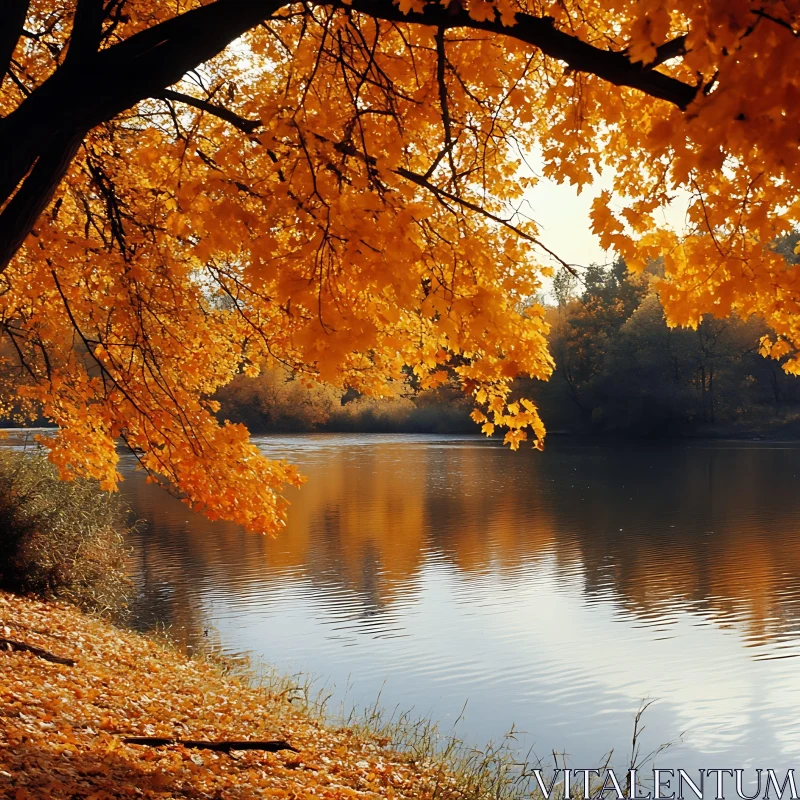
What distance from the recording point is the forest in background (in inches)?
1823

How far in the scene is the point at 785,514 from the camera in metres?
20.8

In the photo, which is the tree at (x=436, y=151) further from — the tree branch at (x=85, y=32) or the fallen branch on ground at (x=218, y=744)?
the fallen branch on ground at (x=218, y=744)

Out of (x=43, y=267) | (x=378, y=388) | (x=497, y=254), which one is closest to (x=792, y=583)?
(x=378, y=388)

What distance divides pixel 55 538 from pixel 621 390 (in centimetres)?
4060

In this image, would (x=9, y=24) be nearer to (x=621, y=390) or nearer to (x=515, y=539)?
(x=515, y=539)

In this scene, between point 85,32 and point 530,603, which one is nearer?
point 85,32

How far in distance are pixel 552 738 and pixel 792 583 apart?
25.6 ft

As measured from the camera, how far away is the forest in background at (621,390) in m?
46.3

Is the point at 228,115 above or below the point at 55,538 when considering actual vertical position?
above

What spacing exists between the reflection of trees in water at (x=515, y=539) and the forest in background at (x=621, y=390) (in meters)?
15.7

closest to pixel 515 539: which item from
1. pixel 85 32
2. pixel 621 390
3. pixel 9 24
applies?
pixel 85 32

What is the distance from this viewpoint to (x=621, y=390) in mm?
47906

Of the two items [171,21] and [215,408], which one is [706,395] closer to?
[215,408]

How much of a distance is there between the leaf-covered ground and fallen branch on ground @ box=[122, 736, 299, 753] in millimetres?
81
